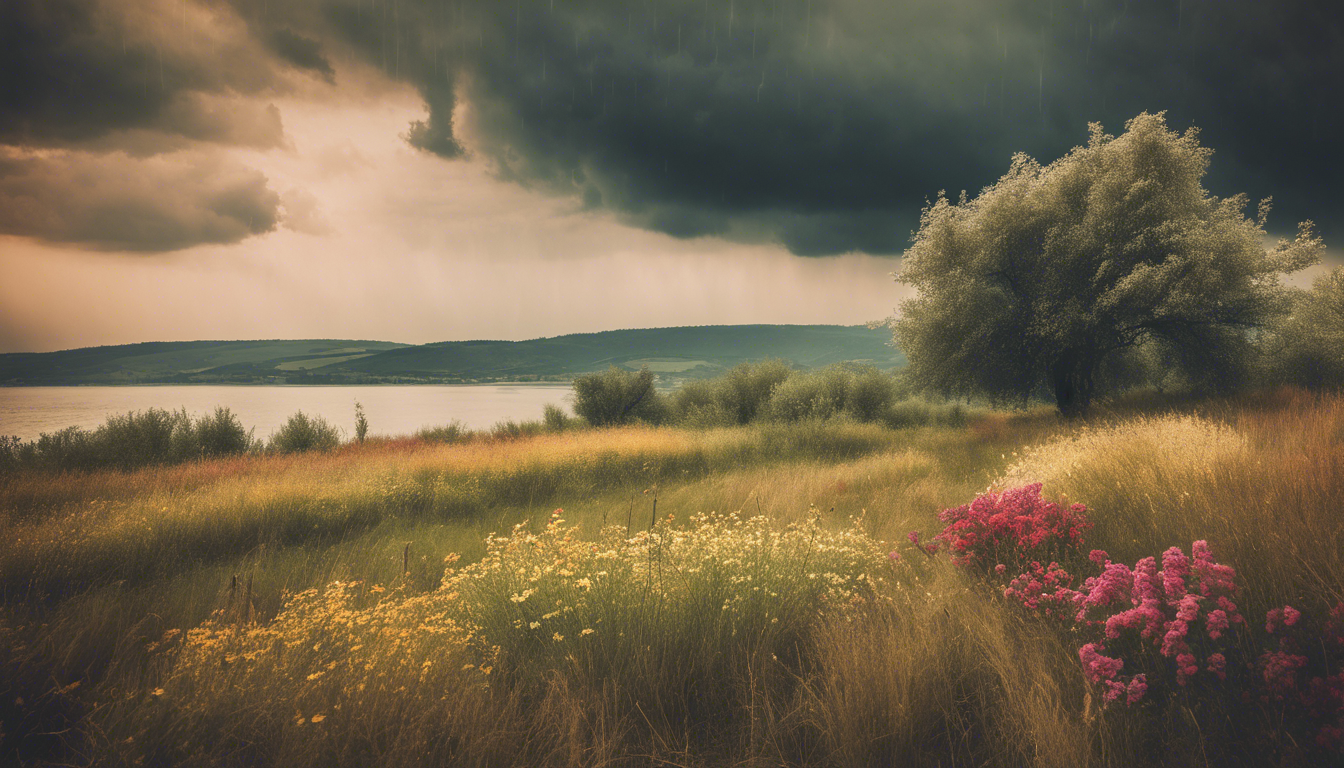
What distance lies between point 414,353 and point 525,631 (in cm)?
15719

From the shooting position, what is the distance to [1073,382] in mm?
15789

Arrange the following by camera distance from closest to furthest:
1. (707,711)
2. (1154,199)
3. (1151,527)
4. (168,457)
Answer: (707,711)
(1151,527)
(1154,199)
(168,457)

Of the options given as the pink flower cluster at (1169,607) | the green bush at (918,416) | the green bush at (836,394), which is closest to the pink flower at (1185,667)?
the pink flower cluster at (1169,607)

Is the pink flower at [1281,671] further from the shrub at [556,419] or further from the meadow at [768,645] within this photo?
the shrub at [556,419]

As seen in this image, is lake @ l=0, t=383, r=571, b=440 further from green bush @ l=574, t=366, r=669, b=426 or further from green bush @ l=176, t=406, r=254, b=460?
green bush @ l=574, t=366, r=669, b=426

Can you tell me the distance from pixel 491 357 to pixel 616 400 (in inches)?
4851

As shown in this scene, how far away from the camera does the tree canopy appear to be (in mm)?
12141

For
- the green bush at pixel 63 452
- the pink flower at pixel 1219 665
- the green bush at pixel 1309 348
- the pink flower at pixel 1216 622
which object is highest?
the green bush at pixel 1309 348

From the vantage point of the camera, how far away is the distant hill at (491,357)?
102750 millimetres

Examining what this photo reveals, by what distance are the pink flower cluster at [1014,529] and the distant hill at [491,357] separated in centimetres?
9393

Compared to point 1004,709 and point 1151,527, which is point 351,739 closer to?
point 1004,709

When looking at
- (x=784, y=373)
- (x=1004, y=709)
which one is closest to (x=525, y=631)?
(x=1004, y=709)

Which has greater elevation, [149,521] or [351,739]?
[351,739]

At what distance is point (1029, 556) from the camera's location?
4180 millimetres
